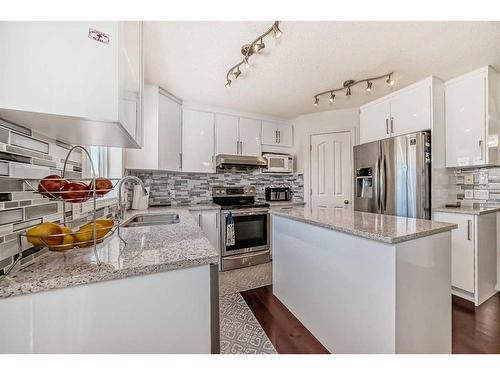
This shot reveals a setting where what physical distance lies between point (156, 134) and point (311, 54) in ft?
5.97

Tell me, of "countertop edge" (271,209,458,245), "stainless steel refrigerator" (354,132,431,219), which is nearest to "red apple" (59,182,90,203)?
"countertop edge" (271,209,458,245)

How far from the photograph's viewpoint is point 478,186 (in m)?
2.33

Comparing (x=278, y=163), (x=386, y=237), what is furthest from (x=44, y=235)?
(x=278, y=163)

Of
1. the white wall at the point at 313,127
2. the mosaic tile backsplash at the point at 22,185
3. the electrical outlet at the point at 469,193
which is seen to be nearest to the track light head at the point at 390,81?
the white wall at the point at 313,127

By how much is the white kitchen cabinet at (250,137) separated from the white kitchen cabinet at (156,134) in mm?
996

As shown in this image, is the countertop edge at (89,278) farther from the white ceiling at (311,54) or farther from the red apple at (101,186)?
the white ceiling at (311,54)

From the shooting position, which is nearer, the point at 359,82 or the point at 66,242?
the point at 66,242

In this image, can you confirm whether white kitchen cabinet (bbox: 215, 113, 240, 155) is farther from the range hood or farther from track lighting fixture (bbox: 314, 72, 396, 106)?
track lighting fixture (bbox: 314, 72, 396, 106)

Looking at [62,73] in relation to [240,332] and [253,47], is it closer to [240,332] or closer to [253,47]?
[253,47]

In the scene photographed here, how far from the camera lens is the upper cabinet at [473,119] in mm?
2020

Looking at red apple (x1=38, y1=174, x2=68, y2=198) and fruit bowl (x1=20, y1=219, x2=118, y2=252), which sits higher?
red apple (x1=38, y1=174, x2=68, y2=198)

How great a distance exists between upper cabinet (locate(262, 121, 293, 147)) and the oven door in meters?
1.19

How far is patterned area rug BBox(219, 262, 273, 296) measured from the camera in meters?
2.24
